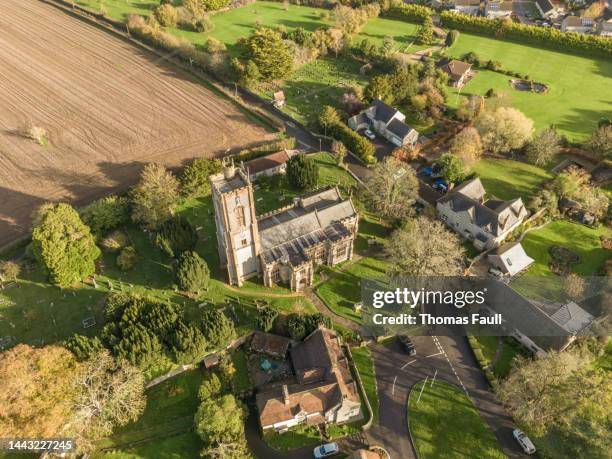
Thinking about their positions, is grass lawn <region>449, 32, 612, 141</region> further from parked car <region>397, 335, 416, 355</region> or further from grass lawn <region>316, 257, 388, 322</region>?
parked car <region>397, 335, 416, 355</region>

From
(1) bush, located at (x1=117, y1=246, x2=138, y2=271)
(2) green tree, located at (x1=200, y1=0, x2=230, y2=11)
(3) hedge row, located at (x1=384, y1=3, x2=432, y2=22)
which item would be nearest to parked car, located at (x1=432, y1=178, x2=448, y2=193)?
(1) bush, located at (x1=117, y1=246, x2=138, y2=271)

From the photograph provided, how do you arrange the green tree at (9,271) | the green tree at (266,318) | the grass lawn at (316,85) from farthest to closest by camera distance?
1. the grass lawn at (316,85)
2. the green tree at (9,271)
3. the green tree at (266,318)

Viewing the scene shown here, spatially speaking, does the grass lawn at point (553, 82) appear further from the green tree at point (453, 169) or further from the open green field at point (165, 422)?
the open green field at point (165, 422)

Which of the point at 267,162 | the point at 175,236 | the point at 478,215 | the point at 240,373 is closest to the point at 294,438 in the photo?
the point at 240,373

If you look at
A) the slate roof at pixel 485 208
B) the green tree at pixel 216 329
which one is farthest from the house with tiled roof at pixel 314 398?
the slate roof at pixel 485 208

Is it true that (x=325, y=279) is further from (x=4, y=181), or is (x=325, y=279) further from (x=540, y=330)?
(x=4, y=181)
